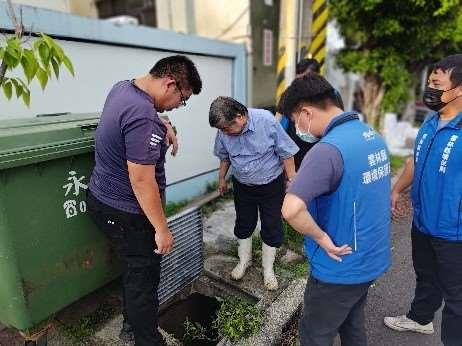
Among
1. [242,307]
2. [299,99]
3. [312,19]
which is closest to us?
[299,99]

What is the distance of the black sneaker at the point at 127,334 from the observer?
8.45 feet

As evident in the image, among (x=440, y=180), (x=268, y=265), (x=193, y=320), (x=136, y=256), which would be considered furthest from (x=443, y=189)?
(x=193, y=320)

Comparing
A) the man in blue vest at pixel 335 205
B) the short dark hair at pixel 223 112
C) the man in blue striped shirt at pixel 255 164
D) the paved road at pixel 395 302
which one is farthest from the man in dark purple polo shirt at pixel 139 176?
the paved road at pixel 395 302

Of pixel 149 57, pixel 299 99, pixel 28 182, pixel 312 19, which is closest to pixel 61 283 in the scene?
Result: pixel 28 182

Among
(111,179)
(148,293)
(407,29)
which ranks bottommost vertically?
(148,293)

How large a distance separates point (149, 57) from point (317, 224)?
3.22 metres

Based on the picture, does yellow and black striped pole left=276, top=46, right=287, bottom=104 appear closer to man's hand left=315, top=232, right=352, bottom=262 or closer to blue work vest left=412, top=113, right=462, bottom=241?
blue work vest left=412, top=113, right=462, bottom=241

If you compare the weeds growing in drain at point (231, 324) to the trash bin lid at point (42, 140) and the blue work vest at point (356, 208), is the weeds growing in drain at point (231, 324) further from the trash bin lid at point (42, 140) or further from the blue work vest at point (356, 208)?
the trash bin lid at point (42, 140)

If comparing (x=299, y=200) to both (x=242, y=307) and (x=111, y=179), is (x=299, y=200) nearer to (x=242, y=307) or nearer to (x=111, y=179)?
(x=111, y=179)

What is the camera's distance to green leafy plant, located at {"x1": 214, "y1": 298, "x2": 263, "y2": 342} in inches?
102

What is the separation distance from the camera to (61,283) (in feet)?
7.25

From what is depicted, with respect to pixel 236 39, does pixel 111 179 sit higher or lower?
lower

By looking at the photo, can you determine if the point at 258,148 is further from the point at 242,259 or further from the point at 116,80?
the point at 116,80

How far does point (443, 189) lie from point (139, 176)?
5.86ft
